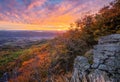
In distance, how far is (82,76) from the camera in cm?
1256

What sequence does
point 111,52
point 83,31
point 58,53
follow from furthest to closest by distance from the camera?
point 58,53
point 83,31
point 111,52

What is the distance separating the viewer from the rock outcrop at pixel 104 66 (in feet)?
34.2

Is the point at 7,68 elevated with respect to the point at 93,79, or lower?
lower

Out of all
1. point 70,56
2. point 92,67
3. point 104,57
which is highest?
point 104,57

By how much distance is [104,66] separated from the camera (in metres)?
10.8

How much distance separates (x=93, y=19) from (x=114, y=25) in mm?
5998

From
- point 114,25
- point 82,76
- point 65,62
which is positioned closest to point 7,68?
point 65,62

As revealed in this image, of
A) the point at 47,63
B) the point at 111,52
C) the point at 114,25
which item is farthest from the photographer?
the point at 47,63

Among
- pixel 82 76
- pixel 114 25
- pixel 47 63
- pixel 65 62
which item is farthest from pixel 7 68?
pixel 82 76

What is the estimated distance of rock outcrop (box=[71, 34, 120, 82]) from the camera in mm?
10422

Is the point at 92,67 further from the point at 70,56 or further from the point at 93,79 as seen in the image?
the point at 70,56

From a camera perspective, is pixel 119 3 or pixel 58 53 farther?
pixel 58 53

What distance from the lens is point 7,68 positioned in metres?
64.2

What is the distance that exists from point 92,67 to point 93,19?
59.2 ft
